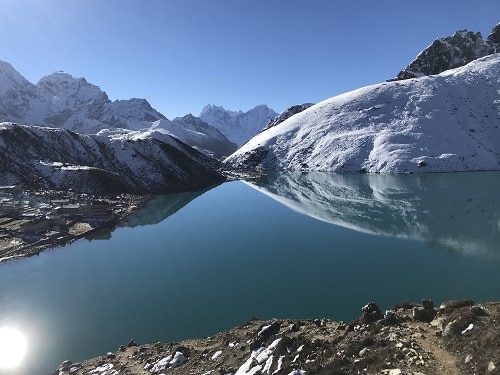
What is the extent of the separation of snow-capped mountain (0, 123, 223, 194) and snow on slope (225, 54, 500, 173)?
46.6 metres

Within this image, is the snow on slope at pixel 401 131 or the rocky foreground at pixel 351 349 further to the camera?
the snow on slope at pixel 401 131

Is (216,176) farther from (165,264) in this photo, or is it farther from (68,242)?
(165,264)

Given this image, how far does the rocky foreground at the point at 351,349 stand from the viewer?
13695mm

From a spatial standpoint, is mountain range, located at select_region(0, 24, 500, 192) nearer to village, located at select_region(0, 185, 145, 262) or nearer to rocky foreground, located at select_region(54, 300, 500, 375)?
village, located at select_region(0, 185, 145, 262)

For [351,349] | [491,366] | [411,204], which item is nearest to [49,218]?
[351,349]

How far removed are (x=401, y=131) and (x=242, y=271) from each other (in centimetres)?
12294

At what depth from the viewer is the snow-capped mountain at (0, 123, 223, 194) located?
107m

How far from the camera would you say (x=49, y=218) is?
235ft

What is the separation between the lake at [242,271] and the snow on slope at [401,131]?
4871 cm

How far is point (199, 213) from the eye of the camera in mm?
87750

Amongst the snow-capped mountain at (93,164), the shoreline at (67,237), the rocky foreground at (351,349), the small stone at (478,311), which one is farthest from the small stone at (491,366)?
the snow-capped mountain at (93,164)

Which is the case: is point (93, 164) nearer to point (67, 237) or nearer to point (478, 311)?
point (67, 237)

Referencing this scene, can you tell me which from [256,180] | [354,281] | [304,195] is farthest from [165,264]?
[256,180]

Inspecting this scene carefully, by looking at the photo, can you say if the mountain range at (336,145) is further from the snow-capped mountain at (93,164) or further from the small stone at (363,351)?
the small stone at (363,351)
